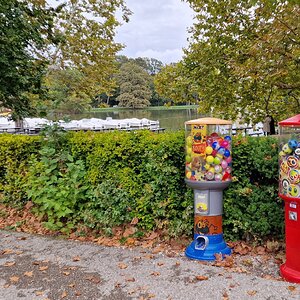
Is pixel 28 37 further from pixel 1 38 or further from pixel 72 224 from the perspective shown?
pixel 72 224

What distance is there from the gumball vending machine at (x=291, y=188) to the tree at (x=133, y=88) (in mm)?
54438

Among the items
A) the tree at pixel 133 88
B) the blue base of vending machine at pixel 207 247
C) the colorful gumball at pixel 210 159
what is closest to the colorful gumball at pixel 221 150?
the colorful gumball at pixel 210 159

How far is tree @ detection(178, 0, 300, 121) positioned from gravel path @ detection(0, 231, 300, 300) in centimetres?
479

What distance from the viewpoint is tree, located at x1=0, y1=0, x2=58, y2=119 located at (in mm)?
5406

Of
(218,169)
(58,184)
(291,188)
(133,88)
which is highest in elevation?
(133,88)

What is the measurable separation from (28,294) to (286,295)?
2230 mm

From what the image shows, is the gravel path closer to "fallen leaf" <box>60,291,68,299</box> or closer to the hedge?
"fallen leaf" <box>60,291,68,299</box>

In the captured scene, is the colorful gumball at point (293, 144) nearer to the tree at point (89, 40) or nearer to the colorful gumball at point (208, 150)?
the colorful gumball at point (208, 150)

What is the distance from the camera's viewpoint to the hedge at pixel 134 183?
150 inches

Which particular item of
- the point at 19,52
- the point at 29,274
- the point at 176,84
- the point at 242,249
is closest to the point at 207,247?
the point at 242,249

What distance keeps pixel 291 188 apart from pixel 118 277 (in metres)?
1.83

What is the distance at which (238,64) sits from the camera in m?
7.78

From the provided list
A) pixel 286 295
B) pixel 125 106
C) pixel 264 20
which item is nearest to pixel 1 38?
pixel 286 295

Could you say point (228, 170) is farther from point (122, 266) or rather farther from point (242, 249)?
point (122, 266)
